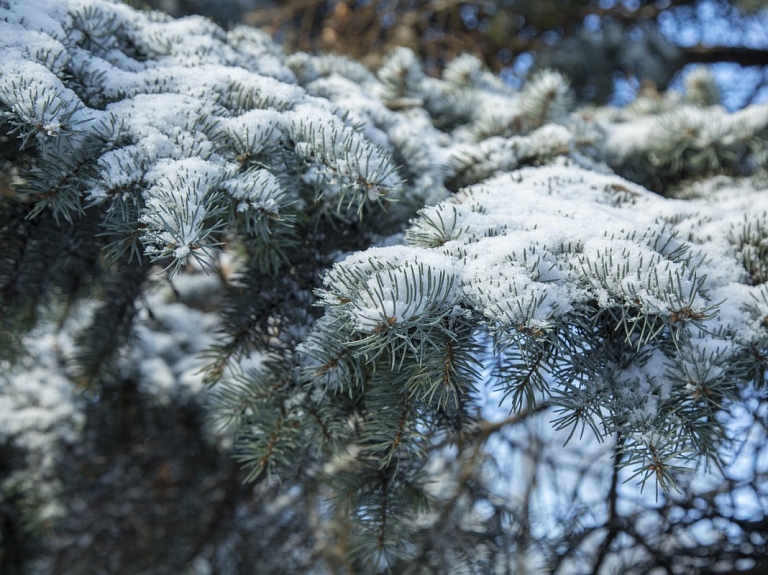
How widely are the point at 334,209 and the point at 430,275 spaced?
475 millimetres

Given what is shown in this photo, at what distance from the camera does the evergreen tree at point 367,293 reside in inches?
39.3

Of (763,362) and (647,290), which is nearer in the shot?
(647,290)

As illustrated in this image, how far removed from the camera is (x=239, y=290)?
1.48m

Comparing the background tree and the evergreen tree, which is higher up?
the background tree

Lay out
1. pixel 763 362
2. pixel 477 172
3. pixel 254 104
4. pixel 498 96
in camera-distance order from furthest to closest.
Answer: pixel 498 96, pixel 477 172, pixel 254 104, pixel 763 362

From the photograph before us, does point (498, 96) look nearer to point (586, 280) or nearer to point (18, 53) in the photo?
point (586, 280)

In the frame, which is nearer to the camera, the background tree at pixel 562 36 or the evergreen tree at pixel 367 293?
the evergreen tree at pixel 367 293

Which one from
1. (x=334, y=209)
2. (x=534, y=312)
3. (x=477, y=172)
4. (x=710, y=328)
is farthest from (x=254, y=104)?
(x=710, y=328)

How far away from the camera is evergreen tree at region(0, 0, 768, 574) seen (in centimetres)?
100

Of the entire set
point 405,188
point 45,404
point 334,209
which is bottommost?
point 45,404

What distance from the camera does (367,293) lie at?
0.93 meters

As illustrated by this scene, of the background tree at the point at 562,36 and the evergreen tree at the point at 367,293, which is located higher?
the background tree at the point at 562,36

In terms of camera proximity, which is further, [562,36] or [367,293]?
[562,36]

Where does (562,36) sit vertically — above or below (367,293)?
above
